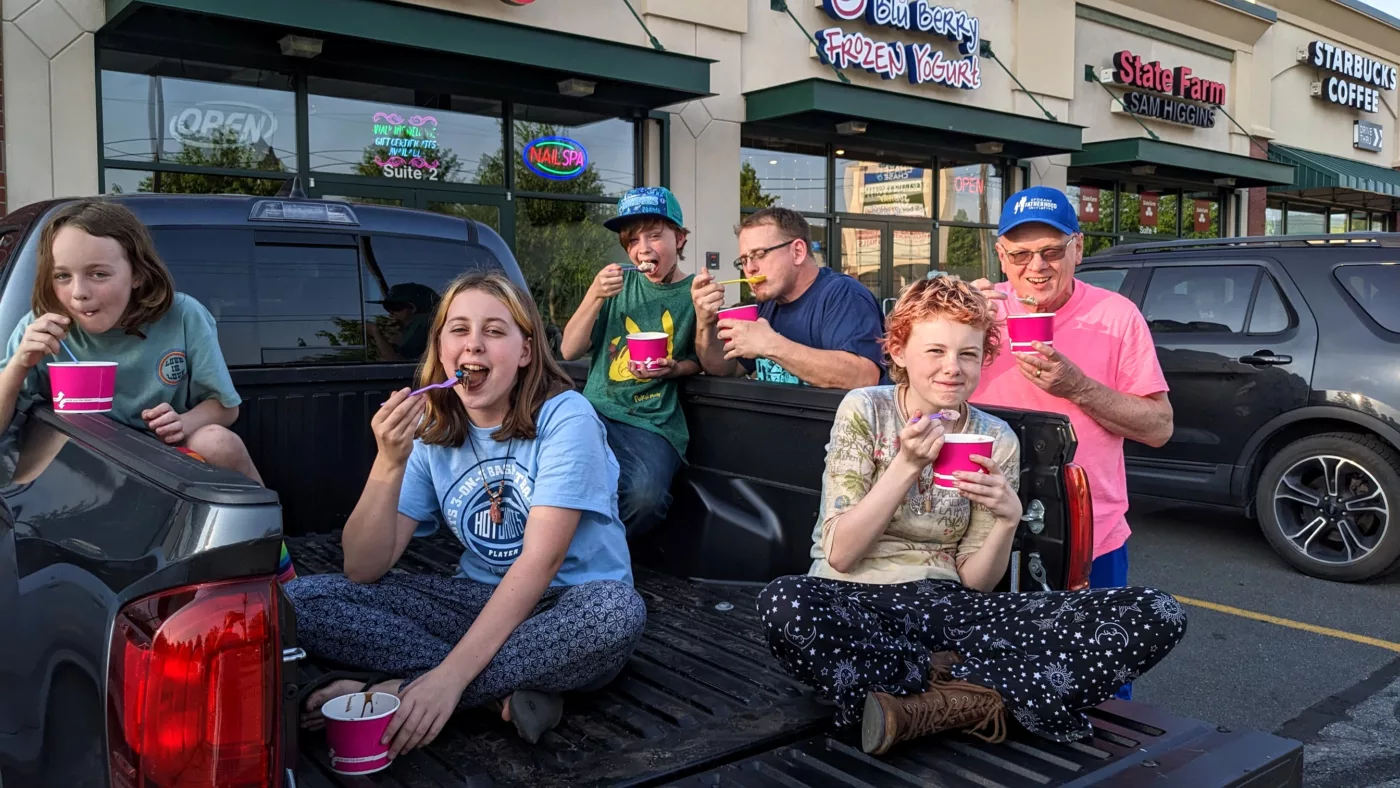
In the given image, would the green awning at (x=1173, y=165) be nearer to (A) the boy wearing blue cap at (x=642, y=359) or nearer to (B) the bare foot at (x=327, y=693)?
(A) the boy wearing blue cap at (x=642, y=359)

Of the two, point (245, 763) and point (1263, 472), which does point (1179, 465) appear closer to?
point (1263, 472)

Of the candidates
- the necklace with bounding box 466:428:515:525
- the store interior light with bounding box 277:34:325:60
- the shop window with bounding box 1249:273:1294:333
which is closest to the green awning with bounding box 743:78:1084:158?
the store interior light with bounding box 277:34:325:60

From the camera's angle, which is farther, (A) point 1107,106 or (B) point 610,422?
(A) point 1107,106

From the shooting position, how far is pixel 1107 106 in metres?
17.7

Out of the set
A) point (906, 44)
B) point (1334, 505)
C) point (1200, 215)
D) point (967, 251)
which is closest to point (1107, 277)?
point (1334, 505)

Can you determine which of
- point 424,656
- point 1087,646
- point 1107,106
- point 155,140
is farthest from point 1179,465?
point 1107,106

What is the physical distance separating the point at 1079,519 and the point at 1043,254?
3.26 ft

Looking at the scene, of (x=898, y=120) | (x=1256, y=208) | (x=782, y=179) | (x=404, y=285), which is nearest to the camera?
(x=404, y=285)

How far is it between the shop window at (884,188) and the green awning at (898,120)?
14.8 inches

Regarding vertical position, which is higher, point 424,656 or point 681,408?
point 681,408

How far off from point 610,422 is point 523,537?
4.14 ft

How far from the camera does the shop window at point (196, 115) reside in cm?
863

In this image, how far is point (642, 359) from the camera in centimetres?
373

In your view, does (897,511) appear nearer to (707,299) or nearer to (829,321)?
(829,321)
